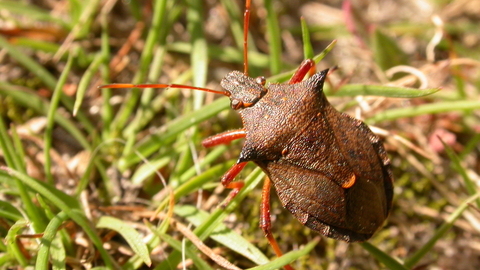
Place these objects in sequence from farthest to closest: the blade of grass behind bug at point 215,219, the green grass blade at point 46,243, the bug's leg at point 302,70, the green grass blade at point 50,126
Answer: the green grass blade at point 50,126, the bug's leg at point 302,70, the blade of grass behind bug at point 215,219, the green grass blade at point 46,243

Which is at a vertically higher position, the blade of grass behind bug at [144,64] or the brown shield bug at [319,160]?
the blade of grass behind bug at [144,64]

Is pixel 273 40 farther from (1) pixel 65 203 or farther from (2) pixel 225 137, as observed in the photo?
(1) pixel 65 203

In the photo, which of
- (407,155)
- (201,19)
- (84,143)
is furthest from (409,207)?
(84,143)

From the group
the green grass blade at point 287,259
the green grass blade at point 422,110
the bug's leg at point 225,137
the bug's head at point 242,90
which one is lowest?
the green grass blade at point 422,110

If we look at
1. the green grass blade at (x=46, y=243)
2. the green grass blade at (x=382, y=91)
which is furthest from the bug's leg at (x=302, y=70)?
the green grass blade at (x=46, y=243)

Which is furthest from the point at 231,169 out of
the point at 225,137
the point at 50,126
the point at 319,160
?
the point at 50,126

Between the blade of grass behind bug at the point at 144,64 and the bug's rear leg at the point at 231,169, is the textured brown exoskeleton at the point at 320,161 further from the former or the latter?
the blade of grass behind bug at the point at 144,64

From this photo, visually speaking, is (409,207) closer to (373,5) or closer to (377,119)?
(377,119)
